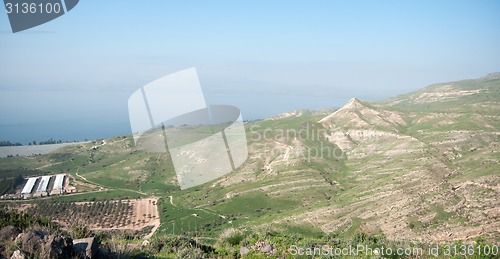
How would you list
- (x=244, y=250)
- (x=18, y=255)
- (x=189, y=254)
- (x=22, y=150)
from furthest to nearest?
1. (x=22, y=150)
2. (x=244, y=250)
3. (x=189, y=254)
4. (x=18, y=255)

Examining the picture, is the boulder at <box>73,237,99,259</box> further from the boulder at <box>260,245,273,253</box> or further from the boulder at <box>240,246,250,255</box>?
the boulder at <box>260,245,273,253</box>

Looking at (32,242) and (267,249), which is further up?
(32,242)

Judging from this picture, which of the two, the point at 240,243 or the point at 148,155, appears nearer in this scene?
the point at 240,243

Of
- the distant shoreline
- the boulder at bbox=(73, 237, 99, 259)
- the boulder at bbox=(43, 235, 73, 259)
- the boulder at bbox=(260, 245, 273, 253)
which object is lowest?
the distant shoreline

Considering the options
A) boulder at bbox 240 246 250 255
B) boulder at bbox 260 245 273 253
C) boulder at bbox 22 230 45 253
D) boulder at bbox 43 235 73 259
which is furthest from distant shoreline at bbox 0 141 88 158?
boulder at bbox 43 235 73 259

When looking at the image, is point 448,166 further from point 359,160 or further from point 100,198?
point 100,198

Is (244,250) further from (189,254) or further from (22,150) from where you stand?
(22,150)

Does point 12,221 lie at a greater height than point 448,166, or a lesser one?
greater

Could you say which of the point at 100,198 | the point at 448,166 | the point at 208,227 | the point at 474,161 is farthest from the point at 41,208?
the point at 474,161

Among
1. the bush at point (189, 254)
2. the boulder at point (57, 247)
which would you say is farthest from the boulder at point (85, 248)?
the bush at point (189, 254)

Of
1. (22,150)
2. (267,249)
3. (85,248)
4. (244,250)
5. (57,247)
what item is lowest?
(22,150)

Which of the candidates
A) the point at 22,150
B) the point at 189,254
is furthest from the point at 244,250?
the point at 22,150
